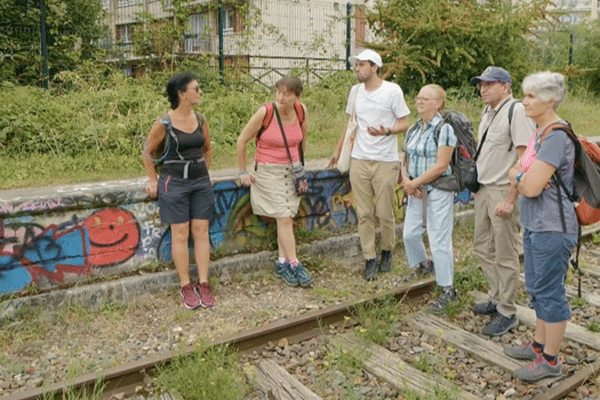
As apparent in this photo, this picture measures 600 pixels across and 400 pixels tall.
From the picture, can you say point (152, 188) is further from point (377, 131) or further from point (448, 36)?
point (448, 36)

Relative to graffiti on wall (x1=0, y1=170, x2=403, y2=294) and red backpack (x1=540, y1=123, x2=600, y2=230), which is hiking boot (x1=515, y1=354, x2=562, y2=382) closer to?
red backpack (x1=540, y1=123, x2=600, y2=230)

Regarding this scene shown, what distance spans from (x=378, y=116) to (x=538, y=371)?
281cm

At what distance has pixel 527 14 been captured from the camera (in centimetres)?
1452

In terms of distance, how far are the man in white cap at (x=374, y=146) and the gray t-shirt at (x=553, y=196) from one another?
213 cm

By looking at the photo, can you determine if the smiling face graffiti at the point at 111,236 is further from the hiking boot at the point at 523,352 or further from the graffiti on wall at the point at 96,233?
the hiking boot at the point at 523,352

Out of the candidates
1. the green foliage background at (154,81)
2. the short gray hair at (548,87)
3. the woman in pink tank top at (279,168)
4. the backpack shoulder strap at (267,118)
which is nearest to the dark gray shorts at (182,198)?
the woman in pink tank top at (279,168)

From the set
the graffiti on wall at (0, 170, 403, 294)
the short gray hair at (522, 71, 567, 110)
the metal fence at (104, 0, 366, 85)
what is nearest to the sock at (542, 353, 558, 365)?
the short gray hair at (522, 71, 567, 110)

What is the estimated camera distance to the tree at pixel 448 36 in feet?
46.0

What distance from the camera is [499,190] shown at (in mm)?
4926

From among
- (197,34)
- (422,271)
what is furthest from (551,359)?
(197,34)

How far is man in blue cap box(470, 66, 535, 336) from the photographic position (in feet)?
15.4

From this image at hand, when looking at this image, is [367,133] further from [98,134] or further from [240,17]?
[240,17]

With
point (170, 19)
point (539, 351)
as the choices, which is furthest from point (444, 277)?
point (170, 19)

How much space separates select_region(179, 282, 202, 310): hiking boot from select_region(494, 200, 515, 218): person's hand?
8.93 ft
